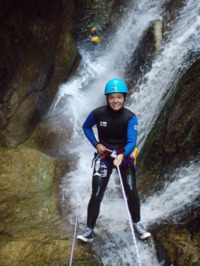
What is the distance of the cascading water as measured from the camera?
4.69 meters

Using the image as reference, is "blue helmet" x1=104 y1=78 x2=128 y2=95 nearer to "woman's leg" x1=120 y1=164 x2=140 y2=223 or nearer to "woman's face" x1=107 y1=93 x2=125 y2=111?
"woman's face" x1=107 y1=93 x2=125 y2=111

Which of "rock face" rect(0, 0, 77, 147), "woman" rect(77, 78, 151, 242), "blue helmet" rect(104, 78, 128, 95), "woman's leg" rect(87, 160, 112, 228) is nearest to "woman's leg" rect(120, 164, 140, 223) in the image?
"woman" rect(77, 78, 151, 242)

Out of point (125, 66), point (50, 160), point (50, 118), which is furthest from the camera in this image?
point (125, 66)

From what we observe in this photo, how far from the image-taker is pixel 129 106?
944 centimetres

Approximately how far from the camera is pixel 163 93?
798 cm

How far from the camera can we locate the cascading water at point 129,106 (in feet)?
15.4

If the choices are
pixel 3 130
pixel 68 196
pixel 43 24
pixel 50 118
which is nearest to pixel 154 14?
pixel 43 24

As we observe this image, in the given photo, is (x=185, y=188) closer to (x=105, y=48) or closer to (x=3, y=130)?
(x=3, y=130)

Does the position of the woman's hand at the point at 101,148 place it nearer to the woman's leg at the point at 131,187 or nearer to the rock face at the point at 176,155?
the woman's leg at the point at 131,187

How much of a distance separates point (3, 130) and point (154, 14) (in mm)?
7960

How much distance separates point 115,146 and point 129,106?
533cm

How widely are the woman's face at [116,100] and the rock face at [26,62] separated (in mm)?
4784

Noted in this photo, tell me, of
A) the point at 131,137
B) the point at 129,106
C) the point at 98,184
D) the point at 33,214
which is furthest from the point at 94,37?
the point at 98,184

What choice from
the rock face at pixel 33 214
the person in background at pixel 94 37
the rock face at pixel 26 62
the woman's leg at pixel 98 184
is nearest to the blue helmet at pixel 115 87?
the woman's leg at pixel 98 184
